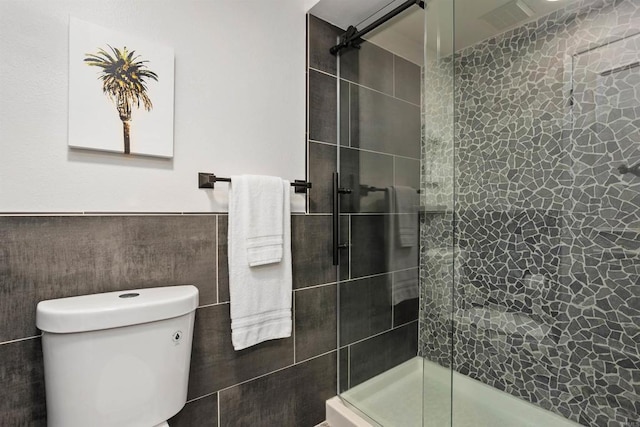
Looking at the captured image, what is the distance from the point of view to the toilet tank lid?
32.3 inches

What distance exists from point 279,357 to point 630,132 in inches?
68.0

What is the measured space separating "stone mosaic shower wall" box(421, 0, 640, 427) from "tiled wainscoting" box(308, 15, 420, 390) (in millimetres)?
147

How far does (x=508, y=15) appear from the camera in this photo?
1.37m

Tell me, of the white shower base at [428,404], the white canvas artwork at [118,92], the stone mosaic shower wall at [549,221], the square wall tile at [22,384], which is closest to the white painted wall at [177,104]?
the white canvas artwork at [118,92]

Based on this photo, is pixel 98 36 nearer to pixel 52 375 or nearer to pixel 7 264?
pixel 7 264

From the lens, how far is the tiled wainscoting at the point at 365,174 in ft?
4.93

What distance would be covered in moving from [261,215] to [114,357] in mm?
688

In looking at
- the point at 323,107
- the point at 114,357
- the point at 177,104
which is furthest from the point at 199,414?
the point at 323,107

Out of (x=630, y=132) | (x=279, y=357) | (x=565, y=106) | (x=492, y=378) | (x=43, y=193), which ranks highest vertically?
(x=565, y=106)

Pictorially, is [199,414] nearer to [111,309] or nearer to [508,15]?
[111,309]

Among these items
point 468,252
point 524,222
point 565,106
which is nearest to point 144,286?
point 468,252

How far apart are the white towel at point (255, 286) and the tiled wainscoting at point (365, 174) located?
0.34 meters

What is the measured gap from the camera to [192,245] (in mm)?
1196

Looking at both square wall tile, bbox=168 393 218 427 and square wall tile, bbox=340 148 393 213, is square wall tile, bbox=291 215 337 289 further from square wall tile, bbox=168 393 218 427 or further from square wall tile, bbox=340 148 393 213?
square wall tile, bbox=168 393 218 427
